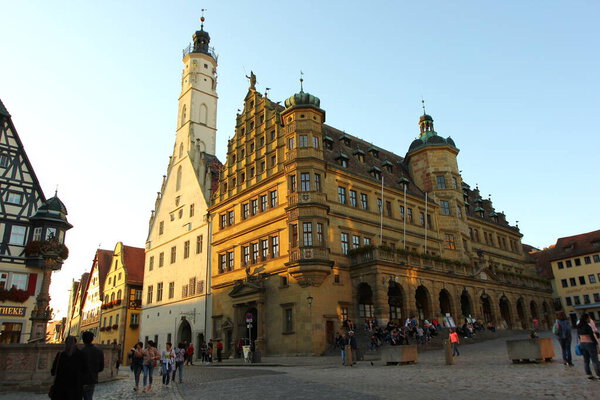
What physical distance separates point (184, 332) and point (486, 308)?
30.4m

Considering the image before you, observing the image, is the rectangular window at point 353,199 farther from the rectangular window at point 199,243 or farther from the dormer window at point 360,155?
the rectangular window at point 199,243

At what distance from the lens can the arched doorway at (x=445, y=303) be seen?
129 ft

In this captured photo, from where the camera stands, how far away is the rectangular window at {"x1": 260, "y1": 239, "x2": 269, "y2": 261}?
36.8 meters

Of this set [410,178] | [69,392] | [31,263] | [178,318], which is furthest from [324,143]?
[69,392]

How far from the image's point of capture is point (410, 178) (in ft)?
163

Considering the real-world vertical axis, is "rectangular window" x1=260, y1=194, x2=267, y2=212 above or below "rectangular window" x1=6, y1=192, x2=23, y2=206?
below

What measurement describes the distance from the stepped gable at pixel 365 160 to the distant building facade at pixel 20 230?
23068mm

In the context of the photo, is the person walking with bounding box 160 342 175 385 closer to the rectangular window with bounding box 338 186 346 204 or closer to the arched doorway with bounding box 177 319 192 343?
the rectangular window with bounding box 338 186 346 204

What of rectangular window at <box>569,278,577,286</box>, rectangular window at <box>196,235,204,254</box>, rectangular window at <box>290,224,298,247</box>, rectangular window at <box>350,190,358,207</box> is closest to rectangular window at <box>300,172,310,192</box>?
rectangular window at <box>290,224,298,247</box>

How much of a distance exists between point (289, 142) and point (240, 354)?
1707 centimetres

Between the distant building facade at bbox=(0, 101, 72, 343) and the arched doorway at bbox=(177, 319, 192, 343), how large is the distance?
13.1 m

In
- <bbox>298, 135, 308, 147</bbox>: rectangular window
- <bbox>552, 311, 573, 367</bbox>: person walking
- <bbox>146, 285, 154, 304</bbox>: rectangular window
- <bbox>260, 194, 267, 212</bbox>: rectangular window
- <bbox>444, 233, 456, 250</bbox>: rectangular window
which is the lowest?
<bbox>552, 311, 573, 367</bbox>: person walking

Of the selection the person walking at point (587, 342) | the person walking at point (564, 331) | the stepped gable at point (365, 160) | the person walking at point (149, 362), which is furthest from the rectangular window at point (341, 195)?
the person walking at point (587, 342)

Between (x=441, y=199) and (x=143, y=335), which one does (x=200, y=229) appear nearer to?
(x=143, y=335)
